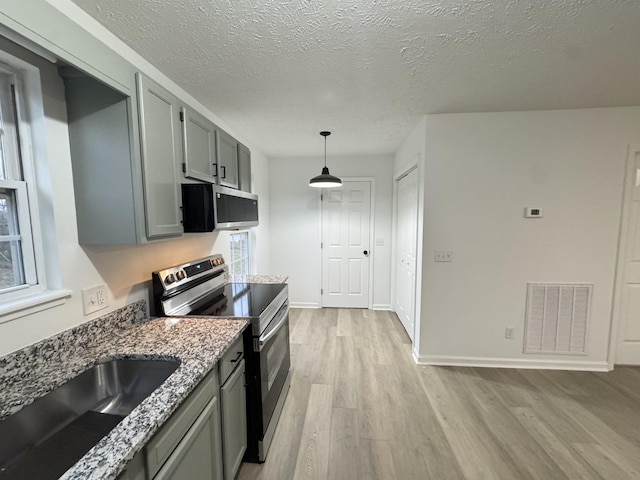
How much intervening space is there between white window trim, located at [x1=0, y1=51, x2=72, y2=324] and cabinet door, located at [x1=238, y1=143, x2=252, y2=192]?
4.52ft

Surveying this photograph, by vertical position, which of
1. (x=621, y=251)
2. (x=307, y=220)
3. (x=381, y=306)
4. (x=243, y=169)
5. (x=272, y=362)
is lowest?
(x=381, y=306)

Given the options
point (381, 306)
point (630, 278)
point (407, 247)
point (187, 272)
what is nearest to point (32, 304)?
point (187, 272)

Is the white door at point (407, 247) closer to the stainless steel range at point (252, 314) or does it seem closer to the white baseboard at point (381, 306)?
the white baseboard at point (381, 306)

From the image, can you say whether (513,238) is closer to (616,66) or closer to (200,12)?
(616,66)

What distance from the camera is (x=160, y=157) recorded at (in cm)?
141

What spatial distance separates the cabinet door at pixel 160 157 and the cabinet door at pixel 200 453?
879mm

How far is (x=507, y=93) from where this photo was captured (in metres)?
2.11

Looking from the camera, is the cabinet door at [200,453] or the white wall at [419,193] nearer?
the cabinet door at [200,453]

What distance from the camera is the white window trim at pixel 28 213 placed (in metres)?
1.08

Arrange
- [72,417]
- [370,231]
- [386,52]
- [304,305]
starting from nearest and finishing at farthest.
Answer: [72,417] < [386,52] < [370,231] < [304,305]

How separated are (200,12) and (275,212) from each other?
315 centimetres

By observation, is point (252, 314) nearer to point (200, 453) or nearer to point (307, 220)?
point (200, 453)

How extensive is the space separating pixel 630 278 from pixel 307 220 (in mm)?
3648

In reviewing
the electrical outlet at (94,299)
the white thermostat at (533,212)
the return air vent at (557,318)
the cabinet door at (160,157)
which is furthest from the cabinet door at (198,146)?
the return air vent at (557,318)
